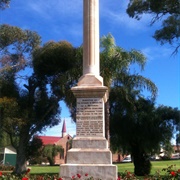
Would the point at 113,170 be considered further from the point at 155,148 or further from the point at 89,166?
the point at 155,148

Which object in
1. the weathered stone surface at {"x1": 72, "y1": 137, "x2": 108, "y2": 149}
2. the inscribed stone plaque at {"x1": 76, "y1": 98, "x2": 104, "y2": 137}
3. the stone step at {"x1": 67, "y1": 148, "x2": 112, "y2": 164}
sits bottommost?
the stone step at {"x1": 67, "y1": 148, "x2": 112, "y2": 164}

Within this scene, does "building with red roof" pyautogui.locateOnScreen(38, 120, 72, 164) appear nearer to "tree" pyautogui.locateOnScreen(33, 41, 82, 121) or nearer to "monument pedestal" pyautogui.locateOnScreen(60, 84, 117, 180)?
"tree" pyautogui.locateOnScreen(33, 41, 82, 121)

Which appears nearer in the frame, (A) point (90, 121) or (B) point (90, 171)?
(B) point (90, 171)

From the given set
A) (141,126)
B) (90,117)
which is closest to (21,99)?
(141,126)

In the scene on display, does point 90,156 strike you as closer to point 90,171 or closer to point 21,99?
point 90,171

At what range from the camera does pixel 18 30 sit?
2600cm

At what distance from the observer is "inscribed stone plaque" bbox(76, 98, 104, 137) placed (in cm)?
880

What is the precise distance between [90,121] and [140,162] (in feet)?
41.9

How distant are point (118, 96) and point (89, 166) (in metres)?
11.8

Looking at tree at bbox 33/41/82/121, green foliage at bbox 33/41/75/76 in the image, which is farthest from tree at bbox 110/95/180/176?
green foliage at bbox 33/41/75/76

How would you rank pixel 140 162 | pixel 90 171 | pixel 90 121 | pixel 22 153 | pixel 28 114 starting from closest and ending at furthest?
pixel 90 171
pixel 90 121
pixel 140 162
pixel 28 114
pixel 22 153

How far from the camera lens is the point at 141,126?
20.7 metres

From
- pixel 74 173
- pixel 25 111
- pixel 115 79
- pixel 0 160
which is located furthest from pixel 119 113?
pixel 0 160

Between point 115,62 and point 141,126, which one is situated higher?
point 115,62
